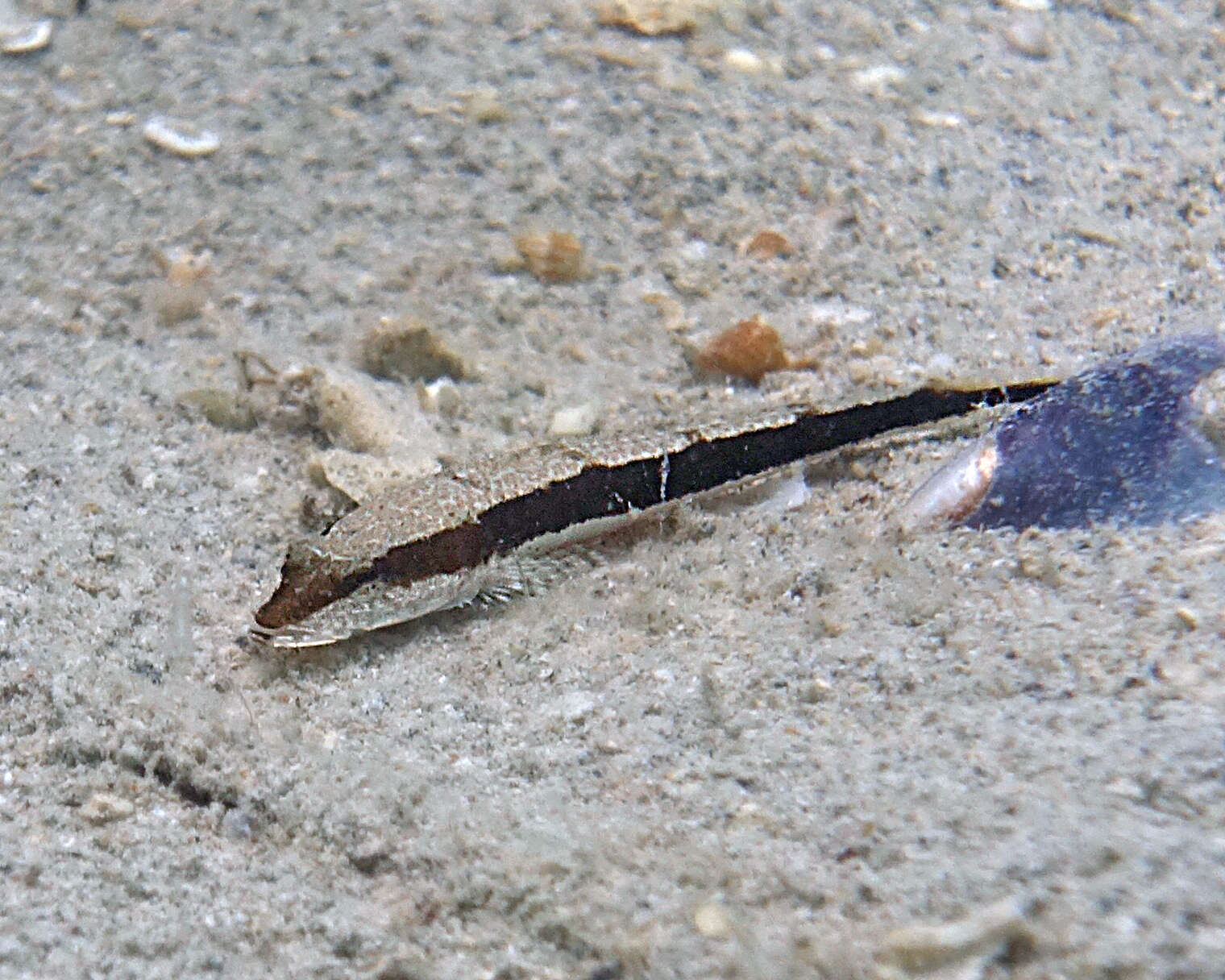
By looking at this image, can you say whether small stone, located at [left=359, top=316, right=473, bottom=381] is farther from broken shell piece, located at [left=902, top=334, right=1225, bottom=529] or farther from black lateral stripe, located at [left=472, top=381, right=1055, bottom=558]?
broken shell piece, located at [left=902, top=334, right=1225, bottom=529]

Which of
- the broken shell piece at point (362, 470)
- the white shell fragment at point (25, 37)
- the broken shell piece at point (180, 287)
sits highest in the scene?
the white shell fragment at point (25, 37)

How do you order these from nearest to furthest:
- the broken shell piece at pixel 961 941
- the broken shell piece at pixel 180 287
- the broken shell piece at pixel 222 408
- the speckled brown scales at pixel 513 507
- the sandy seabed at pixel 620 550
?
the broken shell piece at pixel 961 941
the sandy seabed at pixel 620 550
the speckled brown scales at pixel 513 507
the broken shell piece at pixel 222 408
the broken shell piece at pixel 180 287

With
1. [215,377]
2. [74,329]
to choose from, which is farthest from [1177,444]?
[74,329]

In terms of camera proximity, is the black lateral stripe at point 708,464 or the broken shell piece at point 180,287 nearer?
the black lateral stripe at point 708,464

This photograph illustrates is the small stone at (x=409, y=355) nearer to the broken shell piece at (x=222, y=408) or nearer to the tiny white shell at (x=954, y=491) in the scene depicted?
the broken shell piece at (x=222, y=408)

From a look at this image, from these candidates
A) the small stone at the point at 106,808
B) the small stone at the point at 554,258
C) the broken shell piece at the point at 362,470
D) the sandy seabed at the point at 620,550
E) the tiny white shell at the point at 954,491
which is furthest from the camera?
the small stone at the point at 554,258

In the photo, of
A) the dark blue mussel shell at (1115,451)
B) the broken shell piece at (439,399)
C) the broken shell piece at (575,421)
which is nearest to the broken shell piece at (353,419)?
the broken shell piece at (439,399)

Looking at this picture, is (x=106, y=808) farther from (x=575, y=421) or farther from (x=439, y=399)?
(x=575, y=421)
